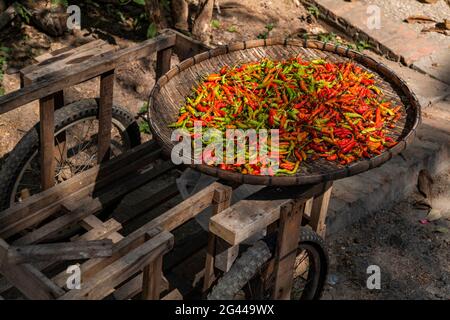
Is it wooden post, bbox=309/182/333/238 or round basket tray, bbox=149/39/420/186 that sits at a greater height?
round basket tray, bbox=149/39/420/186

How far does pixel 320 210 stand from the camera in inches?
218

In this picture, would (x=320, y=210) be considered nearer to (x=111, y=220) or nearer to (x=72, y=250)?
(x=111, y=220)

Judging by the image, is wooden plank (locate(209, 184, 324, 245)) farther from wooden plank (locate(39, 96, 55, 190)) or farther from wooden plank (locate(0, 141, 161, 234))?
wooden plank (locate(39, 96, 55, 190))

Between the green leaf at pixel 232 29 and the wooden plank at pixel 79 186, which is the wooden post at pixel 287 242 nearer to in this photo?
the wooden plank at pixel 79 186

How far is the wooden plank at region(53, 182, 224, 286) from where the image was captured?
166 inches

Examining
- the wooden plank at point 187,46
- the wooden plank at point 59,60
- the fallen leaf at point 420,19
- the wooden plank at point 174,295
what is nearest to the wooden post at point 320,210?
the wooden plank at point 174,295

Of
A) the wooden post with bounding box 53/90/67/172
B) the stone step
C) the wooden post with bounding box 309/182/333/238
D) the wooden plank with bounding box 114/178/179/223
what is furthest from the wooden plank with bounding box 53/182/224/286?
the stone step

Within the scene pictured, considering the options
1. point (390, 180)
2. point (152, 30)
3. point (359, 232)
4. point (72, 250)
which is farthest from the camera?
point (152, 30)

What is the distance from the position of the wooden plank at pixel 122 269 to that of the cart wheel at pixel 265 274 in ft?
1.53

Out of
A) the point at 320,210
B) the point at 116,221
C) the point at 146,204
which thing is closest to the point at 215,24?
the point at 146,204

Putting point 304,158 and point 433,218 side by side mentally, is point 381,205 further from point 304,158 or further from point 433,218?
point 304,158

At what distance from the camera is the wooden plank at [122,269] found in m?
3.98

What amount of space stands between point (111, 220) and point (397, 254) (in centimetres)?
232

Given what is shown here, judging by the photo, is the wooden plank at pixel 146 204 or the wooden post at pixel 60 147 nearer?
the wooden plank at pixel 146 204
